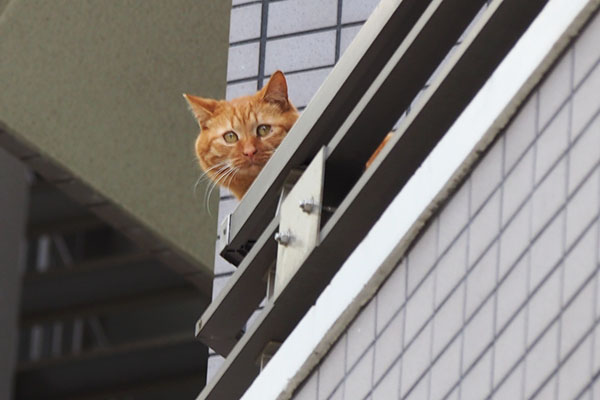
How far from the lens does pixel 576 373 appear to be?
231 centimetres

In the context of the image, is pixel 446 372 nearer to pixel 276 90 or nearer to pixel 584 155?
pixel 584 155

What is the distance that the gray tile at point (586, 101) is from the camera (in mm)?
2410

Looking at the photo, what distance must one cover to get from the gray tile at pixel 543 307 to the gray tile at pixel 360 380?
0.39 m

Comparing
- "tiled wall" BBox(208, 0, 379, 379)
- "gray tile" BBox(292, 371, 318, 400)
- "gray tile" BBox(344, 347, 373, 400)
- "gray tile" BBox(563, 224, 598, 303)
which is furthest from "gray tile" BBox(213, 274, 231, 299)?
"gray tile" BBox(563, 224, 598, 303)

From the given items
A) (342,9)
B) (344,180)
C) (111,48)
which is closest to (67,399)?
(111,48)

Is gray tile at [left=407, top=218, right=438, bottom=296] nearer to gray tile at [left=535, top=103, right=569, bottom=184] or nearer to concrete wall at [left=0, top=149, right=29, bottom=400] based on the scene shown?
gray tile at [left=535, top=103, right=569, bottom=184]

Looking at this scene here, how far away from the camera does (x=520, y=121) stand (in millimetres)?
2533

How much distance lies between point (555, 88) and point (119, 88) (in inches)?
174

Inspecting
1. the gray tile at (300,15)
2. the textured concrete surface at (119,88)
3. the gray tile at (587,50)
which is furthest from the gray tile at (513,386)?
the textured concrete surface at (119,88)

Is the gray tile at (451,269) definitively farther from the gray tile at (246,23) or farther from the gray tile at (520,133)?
the gray tile at (246,23)

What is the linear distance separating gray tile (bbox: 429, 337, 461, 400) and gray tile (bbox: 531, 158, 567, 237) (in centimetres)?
25

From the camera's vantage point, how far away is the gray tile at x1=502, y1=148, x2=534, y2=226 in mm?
2486

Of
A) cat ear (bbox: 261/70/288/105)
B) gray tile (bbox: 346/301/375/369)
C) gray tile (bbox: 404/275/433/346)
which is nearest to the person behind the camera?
gray tile (bbox: 404/275/433/346)

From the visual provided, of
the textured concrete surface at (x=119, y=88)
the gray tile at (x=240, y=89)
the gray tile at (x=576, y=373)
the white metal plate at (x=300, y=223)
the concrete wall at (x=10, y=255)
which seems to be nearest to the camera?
the gray tile at (x=576, y=373)
